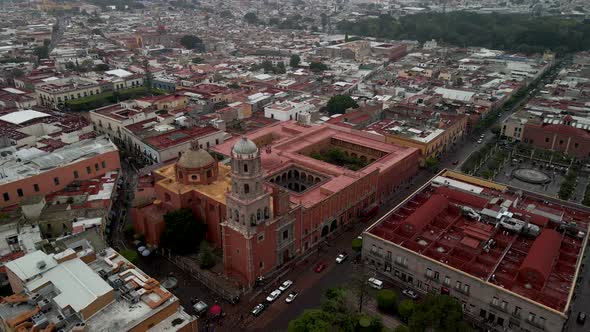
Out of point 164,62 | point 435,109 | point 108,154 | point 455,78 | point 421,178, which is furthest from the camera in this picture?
point 164,62

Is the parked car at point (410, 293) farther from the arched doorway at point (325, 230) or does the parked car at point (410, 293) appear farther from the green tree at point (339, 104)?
the green tree at point (339, 104)

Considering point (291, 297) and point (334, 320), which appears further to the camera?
point (291, 297)

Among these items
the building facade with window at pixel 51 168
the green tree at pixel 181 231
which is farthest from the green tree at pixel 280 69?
the green tree at pixel 181 231

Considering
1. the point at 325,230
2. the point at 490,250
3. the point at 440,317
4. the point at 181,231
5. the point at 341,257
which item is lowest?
the point at 341,257

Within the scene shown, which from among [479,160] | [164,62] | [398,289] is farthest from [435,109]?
[164,62]

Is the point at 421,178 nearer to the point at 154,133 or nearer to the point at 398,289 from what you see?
the point at 398,289

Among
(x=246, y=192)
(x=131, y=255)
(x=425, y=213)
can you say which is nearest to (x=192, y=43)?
(x=131, y=255)

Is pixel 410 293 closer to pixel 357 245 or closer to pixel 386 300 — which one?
pixel 386 300
